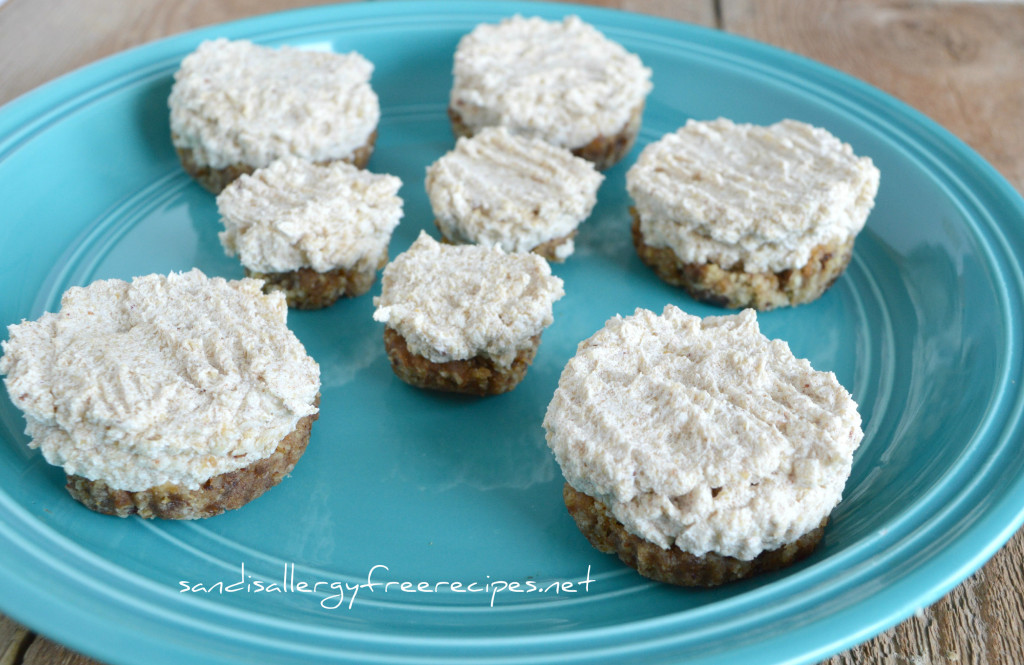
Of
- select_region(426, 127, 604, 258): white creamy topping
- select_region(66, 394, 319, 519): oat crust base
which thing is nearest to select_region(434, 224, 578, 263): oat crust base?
select_region(426, 127, 604, 258): white creamy topping

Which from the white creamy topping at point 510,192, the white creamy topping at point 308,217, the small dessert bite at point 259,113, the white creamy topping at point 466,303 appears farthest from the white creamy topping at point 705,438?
the small dessert bite at point 259,113

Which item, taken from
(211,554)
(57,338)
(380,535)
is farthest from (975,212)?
(57,338)

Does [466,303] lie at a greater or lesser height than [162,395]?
lesser

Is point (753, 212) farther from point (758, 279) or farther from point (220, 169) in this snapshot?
point (220, 169)

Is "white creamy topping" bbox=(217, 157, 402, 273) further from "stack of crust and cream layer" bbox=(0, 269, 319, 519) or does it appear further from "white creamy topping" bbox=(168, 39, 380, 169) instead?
"stack of crust and cream layer" bbox=(0, 269, 319, 519)

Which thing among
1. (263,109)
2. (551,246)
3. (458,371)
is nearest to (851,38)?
(551,246)

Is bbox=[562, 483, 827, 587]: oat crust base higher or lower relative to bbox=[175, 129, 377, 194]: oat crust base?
lower

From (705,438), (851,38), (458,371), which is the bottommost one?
(851,38)
